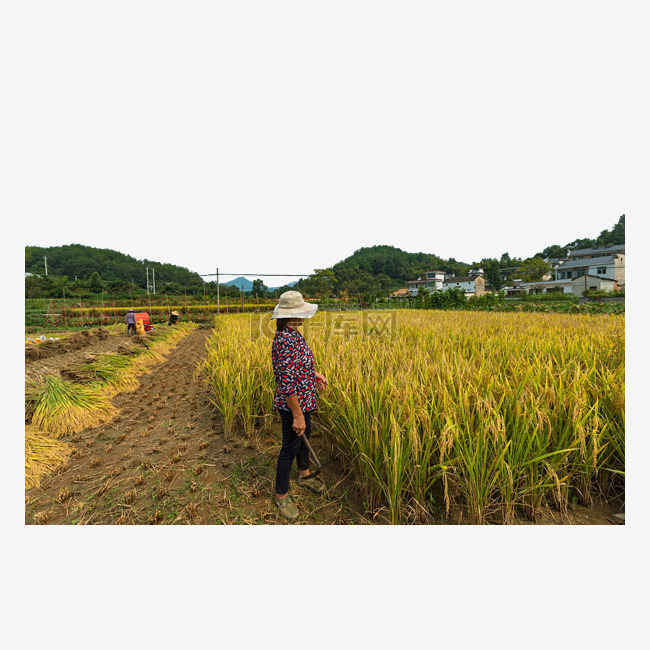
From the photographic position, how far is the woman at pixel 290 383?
169cm

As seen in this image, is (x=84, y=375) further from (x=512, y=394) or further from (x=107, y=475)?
(x=512, y=394)

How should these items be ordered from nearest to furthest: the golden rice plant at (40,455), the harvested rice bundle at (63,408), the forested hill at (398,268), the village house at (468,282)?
the golden rice plant at (40,455) → the harvested rice bundle at (63,408) → the forested hill at (398,268) → the village house at (468,282)

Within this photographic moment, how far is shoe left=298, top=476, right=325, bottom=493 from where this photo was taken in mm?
1889

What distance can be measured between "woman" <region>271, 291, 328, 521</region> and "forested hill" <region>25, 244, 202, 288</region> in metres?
17.0

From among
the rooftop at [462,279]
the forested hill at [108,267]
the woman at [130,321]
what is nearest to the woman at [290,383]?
the woman at [130,321]

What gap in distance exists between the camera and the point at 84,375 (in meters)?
3.76

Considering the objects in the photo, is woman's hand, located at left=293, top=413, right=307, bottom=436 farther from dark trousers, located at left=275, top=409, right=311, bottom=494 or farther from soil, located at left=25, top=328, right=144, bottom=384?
soil, located at left=25, top=328, right=144, bottom=384

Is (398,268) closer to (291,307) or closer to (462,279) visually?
(291,307)

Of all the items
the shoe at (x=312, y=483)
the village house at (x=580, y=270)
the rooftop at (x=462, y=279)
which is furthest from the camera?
the rooftop at (x=462, y=279)

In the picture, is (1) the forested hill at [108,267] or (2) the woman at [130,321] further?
(1) the forested hill at [108,267]

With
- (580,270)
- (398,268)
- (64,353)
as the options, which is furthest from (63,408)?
(580,270)

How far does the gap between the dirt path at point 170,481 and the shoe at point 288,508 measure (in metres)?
0.04

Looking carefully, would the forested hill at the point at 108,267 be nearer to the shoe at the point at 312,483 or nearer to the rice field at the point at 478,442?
the shoe at the point at 312,483

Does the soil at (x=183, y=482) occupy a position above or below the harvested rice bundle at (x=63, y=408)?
below
